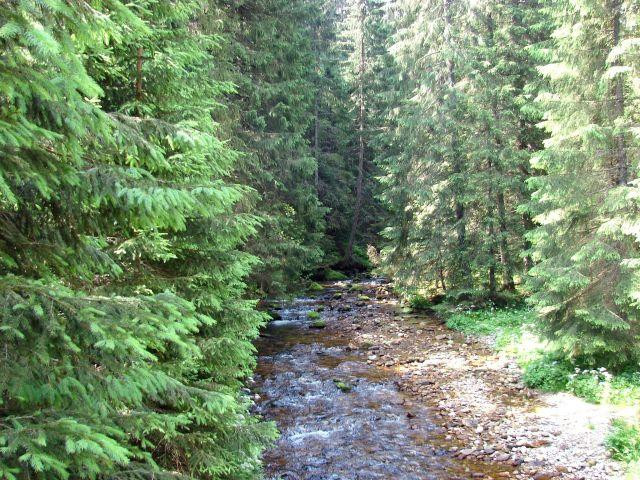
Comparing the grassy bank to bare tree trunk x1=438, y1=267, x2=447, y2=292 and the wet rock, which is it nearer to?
the wet rock

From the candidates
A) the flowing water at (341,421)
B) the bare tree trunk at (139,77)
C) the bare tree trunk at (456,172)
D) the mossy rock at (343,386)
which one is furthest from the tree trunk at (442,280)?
the bare tree trunk at (139,77)

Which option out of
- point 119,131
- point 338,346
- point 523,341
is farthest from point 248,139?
point 119,131

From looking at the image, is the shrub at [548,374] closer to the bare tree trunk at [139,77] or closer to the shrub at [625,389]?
the shrub at [625,389]

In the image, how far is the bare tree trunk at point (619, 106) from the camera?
9.45 m

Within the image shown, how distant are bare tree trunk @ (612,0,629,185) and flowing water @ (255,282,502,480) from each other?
6.66 m

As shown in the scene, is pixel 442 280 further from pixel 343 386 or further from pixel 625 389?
pixel 625 389

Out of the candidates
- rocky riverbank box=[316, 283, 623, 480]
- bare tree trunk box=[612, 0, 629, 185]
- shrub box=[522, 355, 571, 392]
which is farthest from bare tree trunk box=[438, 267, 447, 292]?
bare tree trunk box=[612, 0, 629, 185]

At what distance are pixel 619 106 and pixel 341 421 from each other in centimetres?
889

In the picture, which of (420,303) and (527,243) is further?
(420,303)

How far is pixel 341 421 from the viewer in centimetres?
916

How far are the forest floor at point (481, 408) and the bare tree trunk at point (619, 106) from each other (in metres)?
4.89

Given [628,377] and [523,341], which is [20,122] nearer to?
[628,377]

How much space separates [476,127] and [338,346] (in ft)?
31.2

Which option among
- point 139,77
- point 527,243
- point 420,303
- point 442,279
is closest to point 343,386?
point 139,77
